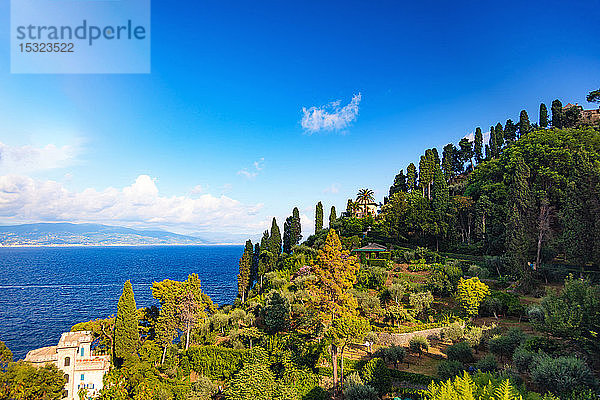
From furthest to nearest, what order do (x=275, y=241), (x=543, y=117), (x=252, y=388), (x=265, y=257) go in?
(x=543, y=117)
(x=275, y=241)
(x=265, y=257)
(x=252, y=388)

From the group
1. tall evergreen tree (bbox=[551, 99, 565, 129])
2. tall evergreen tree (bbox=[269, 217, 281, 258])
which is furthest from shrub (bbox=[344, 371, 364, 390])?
tall evergreen tree (bbox=[551, 99, 565, 129])

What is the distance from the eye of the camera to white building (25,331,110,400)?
2316 cm

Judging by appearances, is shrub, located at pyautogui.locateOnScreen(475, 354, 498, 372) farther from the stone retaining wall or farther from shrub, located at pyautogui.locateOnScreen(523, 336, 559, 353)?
the stone retaining wall

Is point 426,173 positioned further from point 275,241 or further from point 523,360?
point 523,360

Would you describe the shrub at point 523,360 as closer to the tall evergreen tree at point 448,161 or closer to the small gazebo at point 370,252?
the small gazebo at point 370,252

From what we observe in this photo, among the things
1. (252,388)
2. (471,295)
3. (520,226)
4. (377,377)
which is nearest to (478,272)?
(520,226)

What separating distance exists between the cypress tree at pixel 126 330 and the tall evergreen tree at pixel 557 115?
89.6 meters

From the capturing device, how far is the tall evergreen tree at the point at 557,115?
70.4 meters

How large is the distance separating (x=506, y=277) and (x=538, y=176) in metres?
16.4

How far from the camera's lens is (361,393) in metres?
17.4

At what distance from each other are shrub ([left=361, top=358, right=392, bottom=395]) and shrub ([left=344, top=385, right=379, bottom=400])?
129 centimetres

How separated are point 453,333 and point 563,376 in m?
9.98

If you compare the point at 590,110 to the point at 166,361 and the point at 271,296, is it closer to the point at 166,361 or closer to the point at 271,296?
the point at 271,296

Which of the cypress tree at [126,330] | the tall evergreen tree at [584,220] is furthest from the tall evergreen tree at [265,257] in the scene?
the tall evergreen tree at [584,220]
